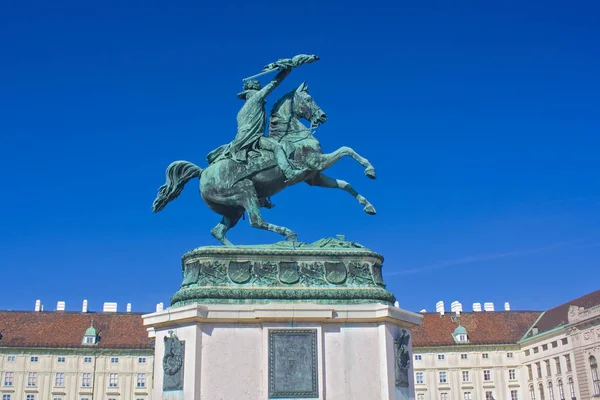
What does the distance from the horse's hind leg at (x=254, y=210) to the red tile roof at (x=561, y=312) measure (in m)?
69.2

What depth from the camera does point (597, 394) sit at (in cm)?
7481

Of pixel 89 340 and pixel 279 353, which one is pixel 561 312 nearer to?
pixel 89 340

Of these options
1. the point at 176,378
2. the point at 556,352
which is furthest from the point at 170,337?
the point at 556,352

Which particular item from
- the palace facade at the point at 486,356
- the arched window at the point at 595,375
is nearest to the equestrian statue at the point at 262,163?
the arched window at the point at 595,375

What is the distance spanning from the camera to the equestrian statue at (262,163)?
15.8 meters

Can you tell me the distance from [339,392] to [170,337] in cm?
330

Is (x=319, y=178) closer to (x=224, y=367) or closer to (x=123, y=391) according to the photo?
(x=224, y=367)

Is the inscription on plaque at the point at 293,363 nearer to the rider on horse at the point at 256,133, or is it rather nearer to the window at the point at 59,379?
the rider on horse at the point at 256,133

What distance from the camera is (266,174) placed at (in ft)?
52.4

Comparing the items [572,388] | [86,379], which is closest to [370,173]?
[572,388]

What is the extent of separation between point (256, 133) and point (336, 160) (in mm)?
1808

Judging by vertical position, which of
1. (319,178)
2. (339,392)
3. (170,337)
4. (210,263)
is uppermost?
(319,178)

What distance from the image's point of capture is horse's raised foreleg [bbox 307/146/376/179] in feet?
52.3

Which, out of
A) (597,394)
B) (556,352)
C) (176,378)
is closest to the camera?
(176,378)
